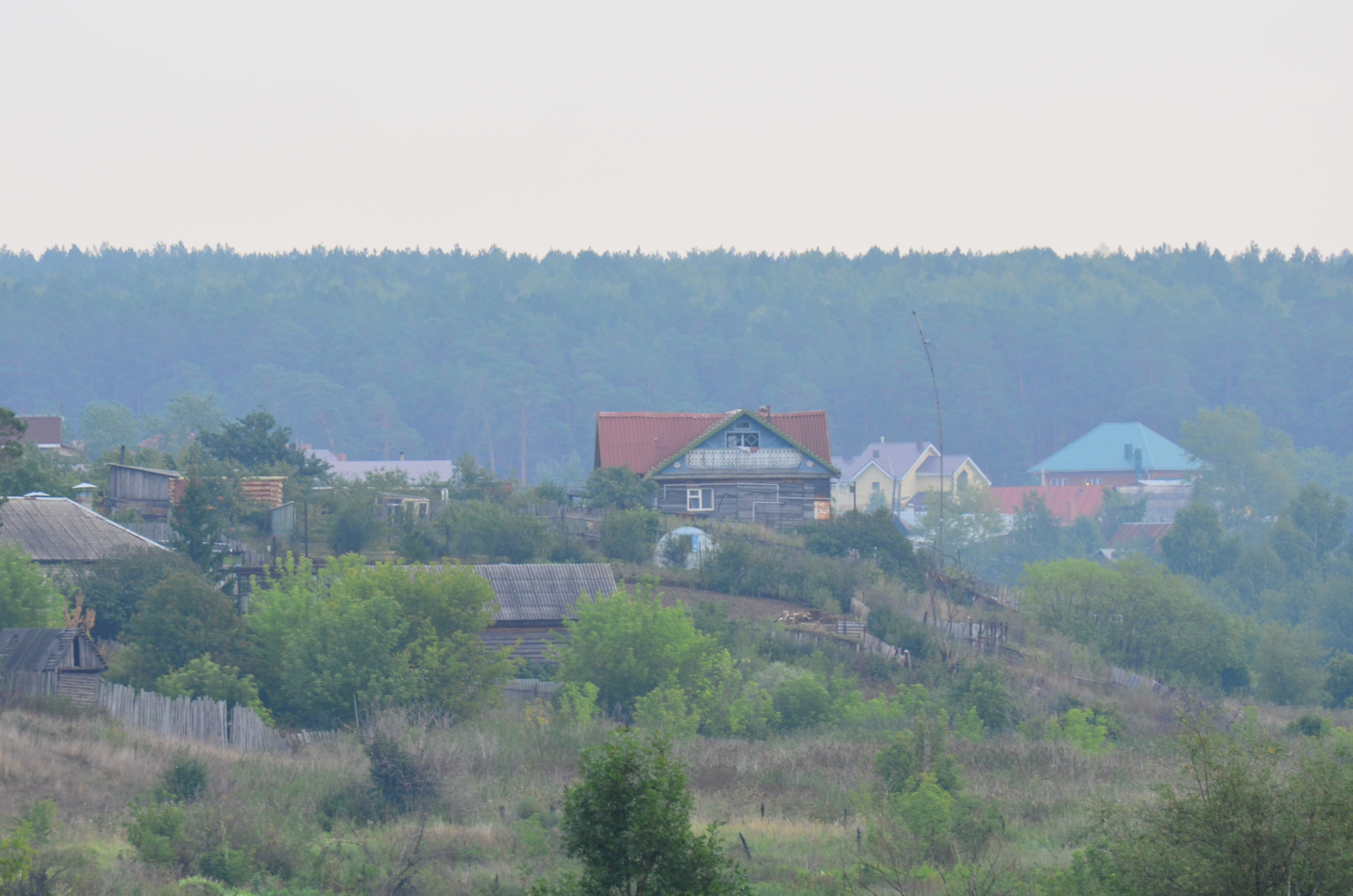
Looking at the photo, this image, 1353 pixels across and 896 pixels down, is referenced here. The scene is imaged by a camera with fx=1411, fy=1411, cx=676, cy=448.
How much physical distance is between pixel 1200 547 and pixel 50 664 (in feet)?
195

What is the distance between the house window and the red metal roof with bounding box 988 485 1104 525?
51642mm

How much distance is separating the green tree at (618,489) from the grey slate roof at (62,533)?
60.1 feet

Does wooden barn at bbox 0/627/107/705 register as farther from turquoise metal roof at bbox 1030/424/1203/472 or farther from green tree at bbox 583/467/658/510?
turquoise metal roof at bbox 1030/424/1203/472

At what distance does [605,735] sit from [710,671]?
4.54m

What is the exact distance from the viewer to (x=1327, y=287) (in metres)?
184

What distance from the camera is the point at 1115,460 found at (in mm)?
125688

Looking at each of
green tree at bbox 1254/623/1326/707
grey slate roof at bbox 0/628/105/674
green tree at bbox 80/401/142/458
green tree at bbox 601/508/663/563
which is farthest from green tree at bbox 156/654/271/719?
green tree at bbox 80/401/142/458

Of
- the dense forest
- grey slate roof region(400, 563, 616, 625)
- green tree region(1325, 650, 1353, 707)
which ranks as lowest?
green tree region(1325, 650, 1353, 707)

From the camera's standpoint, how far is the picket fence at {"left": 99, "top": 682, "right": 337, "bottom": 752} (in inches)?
911

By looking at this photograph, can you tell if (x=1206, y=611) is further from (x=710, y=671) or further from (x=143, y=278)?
(x=143, y=278)

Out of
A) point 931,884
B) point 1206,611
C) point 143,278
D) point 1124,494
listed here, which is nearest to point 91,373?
point 143,278

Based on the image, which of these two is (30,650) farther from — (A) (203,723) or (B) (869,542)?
(B) (869,542)

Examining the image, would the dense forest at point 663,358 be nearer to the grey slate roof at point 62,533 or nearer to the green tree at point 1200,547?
the green tree at point 1200,547

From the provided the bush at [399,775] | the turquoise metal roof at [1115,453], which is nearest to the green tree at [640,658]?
the bush at [399,775]
